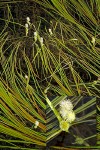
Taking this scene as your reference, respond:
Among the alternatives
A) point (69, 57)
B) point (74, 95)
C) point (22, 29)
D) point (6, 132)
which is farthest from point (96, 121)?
point (22, 29)

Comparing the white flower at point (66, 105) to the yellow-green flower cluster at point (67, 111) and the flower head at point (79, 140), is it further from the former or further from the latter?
the flower head at point (79, 140)

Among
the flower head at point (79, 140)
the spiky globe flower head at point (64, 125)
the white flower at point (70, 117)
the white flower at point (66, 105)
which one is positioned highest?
the white flower at point (66, 105)

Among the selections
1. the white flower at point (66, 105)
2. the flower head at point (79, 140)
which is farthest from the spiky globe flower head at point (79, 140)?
the white flower at point (66, 105)

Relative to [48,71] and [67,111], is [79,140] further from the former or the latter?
[48,71]

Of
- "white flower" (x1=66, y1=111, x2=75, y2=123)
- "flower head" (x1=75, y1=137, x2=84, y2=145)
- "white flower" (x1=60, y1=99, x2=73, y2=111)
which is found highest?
"white flower" (x1=60, y1=99, x2=73, y2=111)

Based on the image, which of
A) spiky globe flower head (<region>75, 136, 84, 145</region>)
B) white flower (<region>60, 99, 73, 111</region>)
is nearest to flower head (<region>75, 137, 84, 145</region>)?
spiky globe flower head (<region>75, 136, 84, 145</region>)

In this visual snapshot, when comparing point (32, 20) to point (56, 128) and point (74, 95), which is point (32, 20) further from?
point (56, 128)

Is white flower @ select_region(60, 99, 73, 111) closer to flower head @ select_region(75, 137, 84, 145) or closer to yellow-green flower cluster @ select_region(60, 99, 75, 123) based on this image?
yellow-green flower cluster @ select_region(60, 99, 75, 123)

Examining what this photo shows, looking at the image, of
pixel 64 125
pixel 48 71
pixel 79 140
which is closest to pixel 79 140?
pixel 79 140
